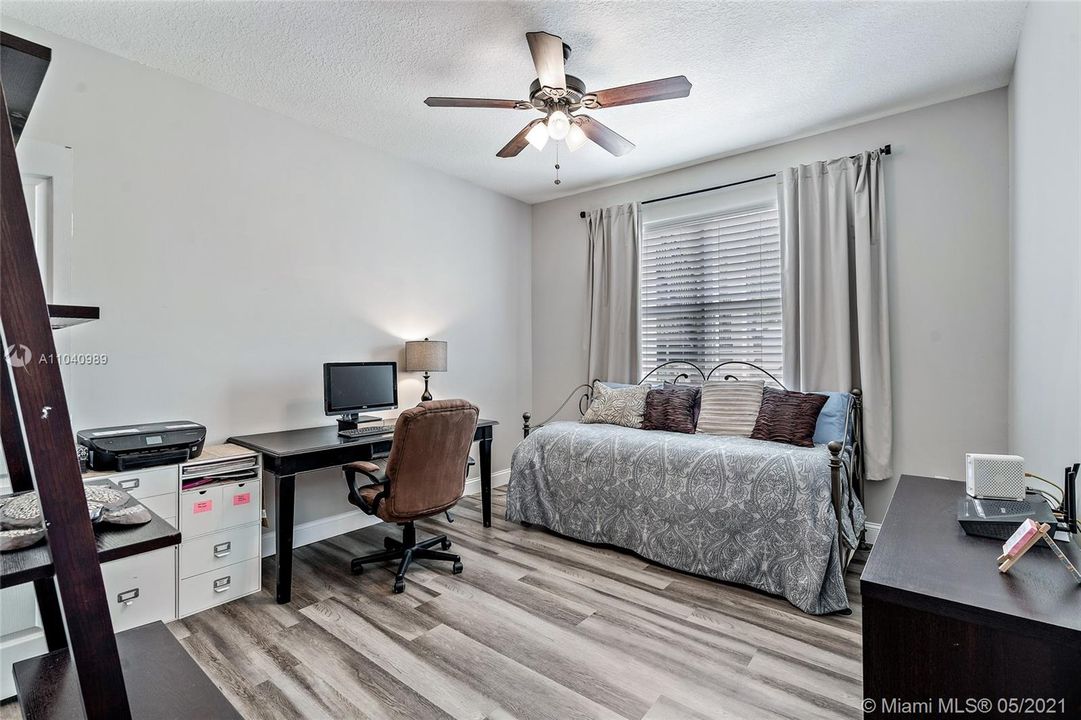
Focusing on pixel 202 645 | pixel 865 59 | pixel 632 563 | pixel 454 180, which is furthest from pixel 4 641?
pixel 865 59

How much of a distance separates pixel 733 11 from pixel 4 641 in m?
3.95

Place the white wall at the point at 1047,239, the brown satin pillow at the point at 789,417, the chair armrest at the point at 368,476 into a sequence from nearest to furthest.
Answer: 1. the white wall at the point at 1047,239
2. the chair armrest at the point at 368,476
3. the brown satin pillow at the point at 789,417

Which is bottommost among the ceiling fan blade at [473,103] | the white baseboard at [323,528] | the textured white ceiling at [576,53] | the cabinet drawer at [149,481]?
the white baseboard at [323,528]

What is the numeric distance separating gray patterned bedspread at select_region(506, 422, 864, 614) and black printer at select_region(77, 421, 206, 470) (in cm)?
203

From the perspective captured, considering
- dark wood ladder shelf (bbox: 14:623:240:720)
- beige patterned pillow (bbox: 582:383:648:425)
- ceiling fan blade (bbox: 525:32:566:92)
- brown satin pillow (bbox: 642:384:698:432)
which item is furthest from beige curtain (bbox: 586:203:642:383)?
dark wood ladder shelf (bbox: 14:623:240:720)

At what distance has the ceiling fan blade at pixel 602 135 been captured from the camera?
Result: 8.77 ft

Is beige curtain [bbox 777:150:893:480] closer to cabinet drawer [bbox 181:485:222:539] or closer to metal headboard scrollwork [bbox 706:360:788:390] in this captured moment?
metal headboard scrollwork [bbox 706:360:788:390]

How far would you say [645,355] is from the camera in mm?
4488

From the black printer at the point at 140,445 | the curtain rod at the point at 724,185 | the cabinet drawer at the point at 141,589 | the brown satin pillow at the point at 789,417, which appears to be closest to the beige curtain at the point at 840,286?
the curtain rod at the point at 724,185

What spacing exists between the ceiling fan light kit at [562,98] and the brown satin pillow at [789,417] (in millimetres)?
1848

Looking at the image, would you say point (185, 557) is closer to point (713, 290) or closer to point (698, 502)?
point (698, 502)

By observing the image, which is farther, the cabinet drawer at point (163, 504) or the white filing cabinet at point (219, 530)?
the white filing cabinet at point (219, 530)

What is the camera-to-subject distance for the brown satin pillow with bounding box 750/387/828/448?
312cm

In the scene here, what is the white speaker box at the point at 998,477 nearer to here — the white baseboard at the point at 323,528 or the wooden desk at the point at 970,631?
the wooden desk at the point at 970,631
